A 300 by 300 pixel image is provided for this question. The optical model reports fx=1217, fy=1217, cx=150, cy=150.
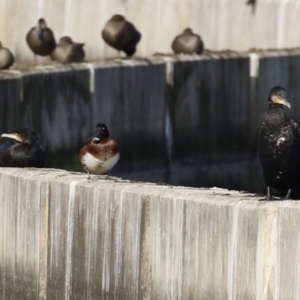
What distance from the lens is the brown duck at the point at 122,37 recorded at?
831 inches

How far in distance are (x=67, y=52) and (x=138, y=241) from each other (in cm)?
1184

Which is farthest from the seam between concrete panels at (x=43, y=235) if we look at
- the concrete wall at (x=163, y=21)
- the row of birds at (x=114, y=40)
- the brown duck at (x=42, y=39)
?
the concrete wall at (x=163, y=21)

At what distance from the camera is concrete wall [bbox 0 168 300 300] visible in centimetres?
748

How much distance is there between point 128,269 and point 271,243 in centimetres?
127

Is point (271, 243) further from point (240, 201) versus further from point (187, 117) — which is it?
point (187, 117)

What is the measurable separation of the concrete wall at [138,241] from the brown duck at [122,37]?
11.6 metres

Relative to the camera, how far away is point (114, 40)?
21.4 meters

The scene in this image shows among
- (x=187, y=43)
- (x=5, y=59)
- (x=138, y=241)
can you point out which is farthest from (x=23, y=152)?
(x=187, y=43)

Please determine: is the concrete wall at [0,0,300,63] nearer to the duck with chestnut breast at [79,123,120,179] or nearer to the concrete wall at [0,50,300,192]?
the concrete wall at [0,50,300,192]

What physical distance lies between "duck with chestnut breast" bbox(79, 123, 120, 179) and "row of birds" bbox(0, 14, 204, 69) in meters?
9.21

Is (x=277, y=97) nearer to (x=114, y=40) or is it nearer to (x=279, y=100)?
(x=279, y=100)

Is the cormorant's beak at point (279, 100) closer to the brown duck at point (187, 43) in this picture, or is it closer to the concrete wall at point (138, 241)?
the concrete wall at point (138, 241)

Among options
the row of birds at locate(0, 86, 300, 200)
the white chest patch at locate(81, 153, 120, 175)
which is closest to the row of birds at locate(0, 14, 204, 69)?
the white chest patch at locate(81, 153, 120, 175)

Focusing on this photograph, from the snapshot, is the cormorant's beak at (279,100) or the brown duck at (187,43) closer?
the cormorant's beak at (279,100)
